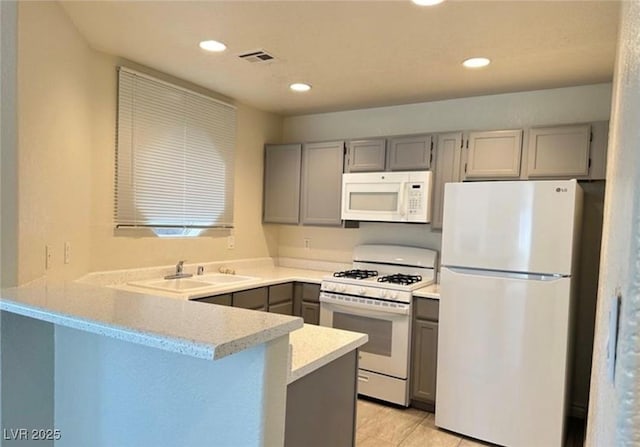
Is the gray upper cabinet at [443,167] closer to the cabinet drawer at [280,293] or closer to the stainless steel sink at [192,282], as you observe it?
the cabinet drawer at [280,293]

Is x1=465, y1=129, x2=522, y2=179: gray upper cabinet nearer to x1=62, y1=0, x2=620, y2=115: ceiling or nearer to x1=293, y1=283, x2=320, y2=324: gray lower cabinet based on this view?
x1=62, y1=0, x2=620, y2=115: ceiling

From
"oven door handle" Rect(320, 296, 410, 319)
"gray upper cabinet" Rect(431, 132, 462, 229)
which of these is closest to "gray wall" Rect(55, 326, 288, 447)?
"oven door handle" Rect(320, 296, 410, 319)

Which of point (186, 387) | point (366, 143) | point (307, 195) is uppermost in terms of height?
point (366, 143)

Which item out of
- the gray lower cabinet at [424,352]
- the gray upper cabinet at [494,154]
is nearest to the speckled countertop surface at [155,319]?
the gray lower cabinet at [424,352]

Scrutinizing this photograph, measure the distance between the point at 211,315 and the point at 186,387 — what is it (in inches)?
8.4

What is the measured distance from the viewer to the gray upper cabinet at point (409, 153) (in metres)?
3.38

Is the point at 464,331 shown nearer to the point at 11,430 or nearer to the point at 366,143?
the point at 366,143

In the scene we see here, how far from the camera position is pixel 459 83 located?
10.2 ft

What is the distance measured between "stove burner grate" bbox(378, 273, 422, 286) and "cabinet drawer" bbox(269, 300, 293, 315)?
0.80m

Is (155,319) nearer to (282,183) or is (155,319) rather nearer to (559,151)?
(559,151)

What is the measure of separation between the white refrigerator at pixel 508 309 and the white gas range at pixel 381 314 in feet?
1.02

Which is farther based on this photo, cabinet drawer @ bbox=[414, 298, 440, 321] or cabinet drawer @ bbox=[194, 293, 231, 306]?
cabinet drawer @ bbox=[414, 298, 440, 321]

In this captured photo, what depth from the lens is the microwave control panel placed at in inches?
131

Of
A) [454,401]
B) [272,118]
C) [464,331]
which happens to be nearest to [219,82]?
[272,118]
